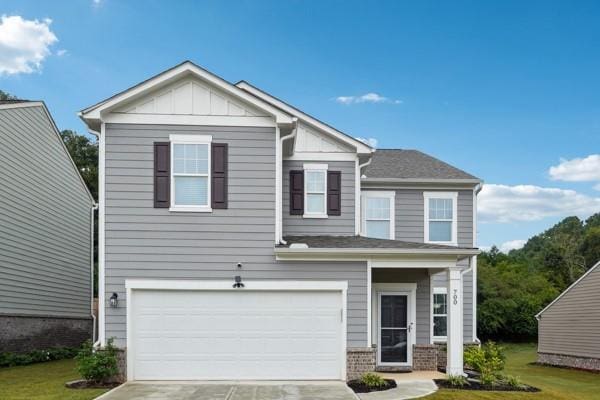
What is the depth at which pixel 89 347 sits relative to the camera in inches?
477

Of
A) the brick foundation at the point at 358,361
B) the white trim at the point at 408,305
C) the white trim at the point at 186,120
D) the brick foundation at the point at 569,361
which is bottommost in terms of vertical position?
the brick foundation at the point at 569,361

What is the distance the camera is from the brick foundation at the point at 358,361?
492 inches

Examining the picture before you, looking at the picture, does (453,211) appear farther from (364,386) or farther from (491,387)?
(364,386)

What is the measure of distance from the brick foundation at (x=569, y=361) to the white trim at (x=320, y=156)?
12.5 metres

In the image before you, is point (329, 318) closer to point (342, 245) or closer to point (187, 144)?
point (342, 245)

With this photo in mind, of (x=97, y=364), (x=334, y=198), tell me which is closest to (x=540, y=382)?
(x=334, y=198)

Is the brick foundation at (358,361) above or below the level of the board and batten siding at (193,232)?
below

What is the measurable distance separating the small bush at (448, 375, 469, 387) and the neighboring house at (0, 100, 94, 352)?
12308 millimetres

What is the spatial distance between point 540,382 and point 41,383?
12.6 metres

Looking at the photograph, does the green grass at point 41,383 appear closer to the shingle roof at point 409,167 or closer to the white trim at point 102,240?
the white trim at point 102,240

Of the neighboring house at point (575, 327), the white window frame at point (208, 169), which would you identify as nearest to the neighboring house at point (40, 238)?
the white window frame at point (208, 169)

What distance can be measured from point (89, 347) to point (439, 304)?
30.9ft

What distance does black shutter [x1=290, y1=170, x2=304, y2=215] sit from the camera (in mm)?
15109

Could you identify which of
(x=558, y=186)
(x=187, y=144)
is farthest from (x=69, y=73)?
(x=558, y=186)
